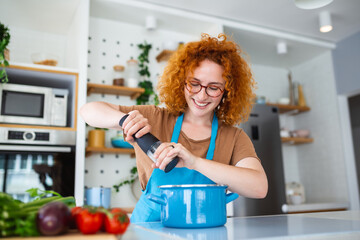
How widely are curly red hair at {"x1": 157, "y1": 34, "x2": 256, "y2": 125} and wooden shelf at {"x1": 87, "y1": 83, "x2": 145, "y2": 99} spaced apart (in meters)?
1.41

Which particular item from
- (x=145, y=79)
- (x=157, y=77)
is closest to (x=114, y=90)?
(x=145, y=79)

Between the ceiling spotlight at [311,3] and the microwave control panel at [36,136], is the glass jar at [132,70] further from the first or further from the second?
the ceiling spotlight at [311,3]

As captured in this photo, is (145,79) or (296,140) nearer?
(145,79)

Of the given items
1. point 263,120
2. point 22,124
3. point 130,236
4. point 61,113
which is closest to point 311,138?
point 263,120

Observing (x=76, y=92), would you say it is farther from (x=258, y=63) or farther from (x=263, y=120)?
(x=258, y=63)

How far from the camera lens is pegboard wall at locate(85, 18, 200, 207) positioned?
10.3 feet

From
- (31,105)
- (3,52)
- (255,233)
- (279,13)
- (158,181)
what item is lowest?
(255,233)

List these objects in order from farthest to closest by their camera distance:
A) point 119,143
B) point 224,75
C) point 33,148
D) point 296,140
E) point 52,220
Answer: point 296,140 < point 119,143 < point 33,148 < point 224,75 < point 52,220

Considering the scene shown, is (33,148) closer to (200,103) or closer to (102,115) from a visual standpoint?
(102,115)

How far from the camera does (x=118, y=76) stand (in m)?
3.23

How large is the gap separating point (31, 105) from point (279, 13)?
8.19 feet

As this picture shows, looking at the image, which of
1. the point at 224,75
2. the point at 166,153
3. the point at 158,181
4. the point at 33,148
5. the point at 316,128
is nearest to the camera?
the point at 166,153

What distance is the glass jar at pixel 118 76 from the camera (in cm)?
318

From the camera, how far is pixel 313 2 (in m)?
2.31
